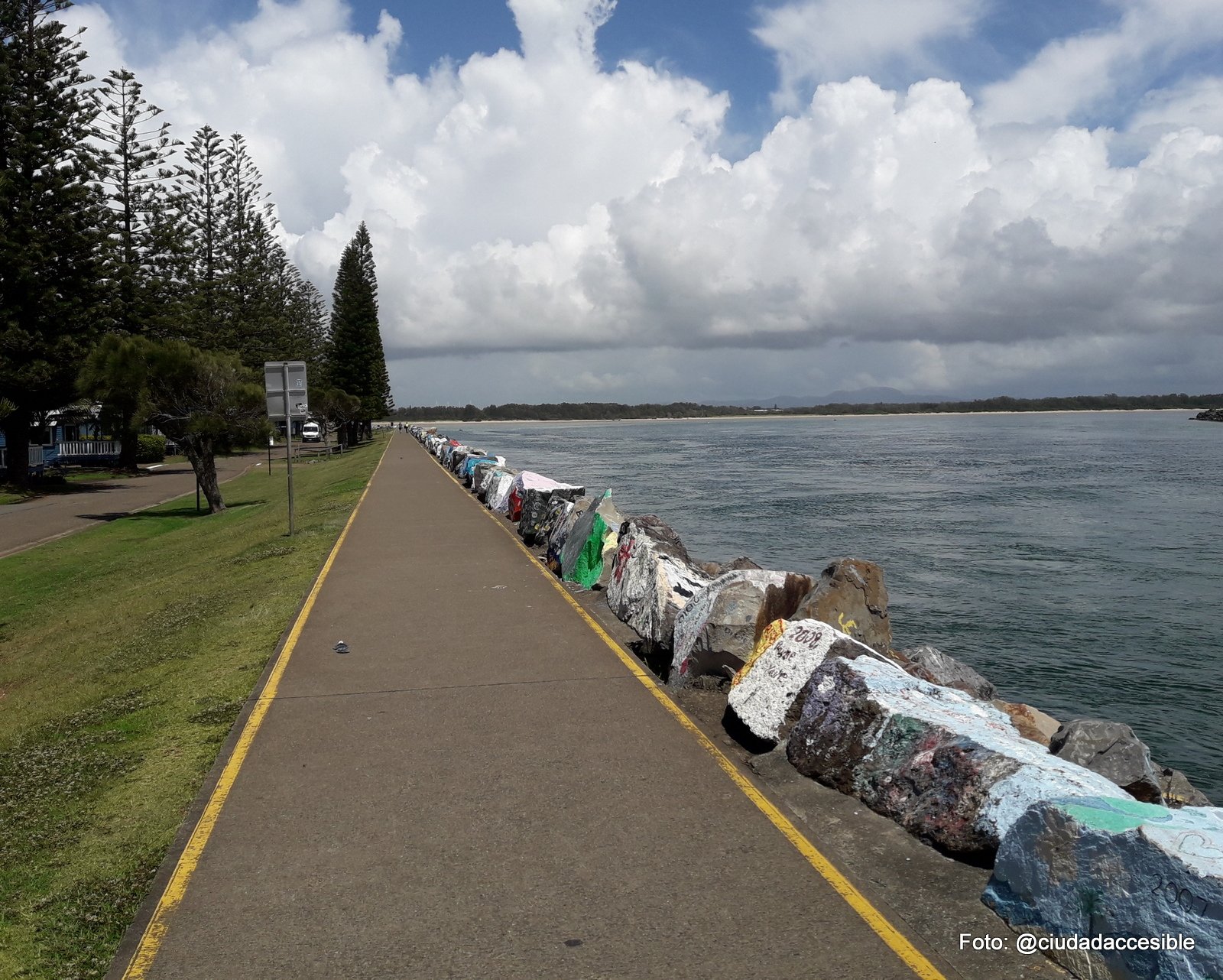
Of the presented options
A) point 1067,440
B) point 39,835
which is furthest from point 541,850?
point 1067,440

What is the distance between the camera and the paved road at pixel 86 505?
26688 millimetres

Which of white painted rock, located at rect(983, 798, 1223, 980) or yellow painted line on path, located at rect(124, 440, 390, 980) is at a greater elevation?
white painted rock, located at rect(983, 798, 1223, 980)

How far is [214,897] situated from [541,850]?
150cm

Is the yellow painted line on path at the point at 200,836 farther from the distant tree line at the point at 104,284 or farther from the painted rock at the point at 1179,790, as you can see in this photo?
the distant tree line at the point at 104,284

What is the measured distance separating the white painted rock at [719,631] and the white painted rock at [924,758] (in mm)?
1528

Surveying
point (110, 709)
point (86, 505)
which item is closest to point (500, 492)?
point (110, 709)

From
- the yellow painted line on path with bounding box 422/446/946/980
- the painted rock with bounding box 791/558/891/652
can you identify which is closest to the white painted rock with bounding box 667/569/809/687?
the yellow painted line on path with bounding box 422/446/946/980

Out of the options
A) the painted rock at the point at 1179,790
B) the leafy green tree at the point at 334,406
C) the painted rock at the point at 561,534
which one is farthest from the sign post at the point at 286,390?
the leafy green tree at the point at 334,406

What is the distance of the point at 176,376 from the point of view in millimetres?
28531

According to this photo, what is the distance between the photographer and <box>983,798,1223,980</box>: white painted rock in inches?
140

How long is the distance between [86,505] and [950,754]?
33.9 meters

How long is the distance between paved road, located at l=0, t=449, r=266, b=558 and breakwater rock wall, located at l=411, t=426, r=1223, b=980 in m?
20.3

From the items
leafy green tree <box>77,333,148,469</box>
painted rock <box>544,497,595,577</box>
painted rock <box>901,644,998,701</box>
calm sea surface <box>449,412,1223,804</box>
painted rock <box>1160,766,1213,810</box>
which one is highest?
leafy green tree <box>77,333,148,469</box>

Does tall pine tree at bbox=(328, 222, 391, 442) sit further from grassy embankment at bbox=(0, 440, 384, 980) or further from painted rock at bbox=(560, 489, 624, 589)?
painted rock at bbox=(560, 489, 624, 589)
